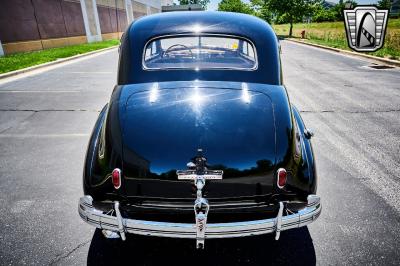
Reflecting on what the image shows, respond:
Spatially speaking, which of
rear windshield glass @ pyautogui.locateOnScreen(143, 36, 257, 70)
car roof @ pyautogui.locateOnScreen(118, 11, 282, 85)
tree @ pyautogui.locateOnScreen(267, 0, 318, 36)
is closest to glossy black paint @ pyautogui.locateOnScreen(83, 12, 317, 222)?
car roof @ pyautogui.locateOnScreen(118, 11, 282, 85)

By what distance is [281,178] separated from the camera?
2088mm

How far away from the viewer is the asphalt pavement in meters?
2.49

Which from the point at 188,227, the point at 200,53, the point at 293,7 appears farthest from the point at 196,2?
the point at 188,227

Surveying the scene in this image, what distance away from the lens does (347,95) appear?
291 inches

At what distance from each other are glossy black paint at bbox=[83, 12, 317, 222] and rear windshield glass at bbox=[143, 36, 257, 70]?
469 mm

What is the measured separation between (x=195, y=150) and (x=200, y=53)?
1840mm

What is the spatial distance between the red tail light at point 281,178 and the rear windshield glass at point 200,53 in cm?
119

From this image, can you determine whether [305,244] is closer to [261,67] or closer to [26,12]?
[261,67]

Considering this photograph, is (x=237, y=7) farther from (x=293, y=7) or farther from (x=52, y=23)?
(x=52, y=23)

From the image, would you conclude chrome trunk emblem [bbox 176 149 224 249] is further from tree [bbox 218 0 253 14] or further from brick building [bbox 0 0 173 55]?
tree [bbox 218 0 253 14]

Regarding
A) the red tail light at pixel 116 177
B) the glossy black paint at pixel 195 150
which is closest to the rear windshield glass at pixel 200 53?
the glossy black paint at pixel 195 150

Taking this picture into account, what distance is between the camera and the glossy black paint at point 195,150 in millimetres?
2062

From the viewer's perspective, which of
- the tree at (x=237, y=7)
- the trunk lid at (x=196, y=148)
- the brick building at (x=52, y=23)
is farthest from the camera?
the tree at (x=237, y=7)

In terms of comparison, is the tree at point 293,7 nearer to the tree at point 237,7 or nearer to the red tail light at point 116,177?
the tree at point 237,7
